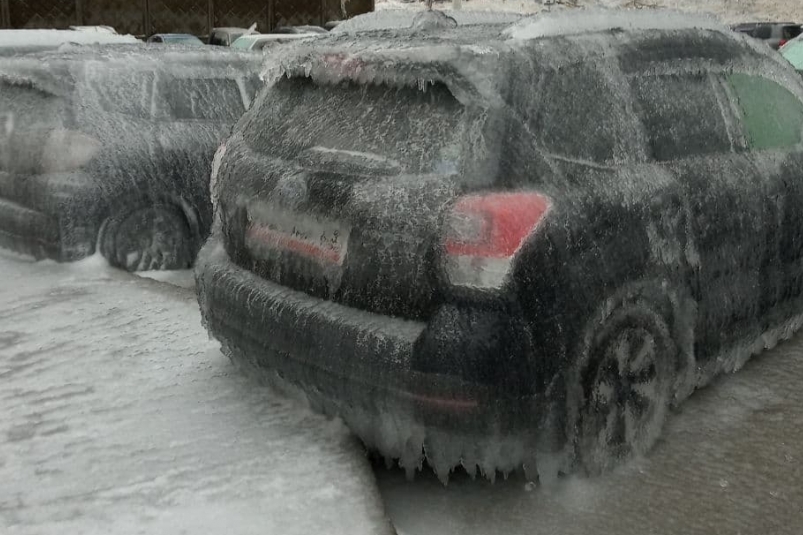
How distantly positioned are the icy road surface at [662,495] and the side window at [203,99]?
12.6 feet

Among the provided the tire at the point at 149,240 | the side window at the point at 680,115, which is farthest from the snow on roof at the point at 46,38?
the side window at the point at 680,115

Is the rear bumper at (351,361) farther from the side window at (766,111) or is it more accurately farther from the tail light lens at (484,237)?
the side window at (766,111)

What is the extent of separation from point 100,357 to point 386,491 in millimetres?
1894

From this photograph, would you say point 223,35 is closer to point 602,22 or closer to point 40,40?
point 40,40

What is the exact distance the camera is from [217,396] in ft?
13.0

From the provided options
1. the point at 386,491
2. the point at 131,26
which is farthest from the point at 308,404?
the point at 131,26

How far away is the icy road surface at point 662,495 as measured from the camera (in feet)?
10.1

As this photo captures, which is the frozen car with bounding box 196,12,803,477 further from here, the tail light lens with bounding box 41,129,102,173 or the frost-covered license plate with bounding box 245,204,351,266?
the tail light lens with bounding box 41,129,102,173

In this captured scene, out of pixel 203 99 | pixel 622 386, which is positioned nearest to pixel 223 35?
pixel 203 99

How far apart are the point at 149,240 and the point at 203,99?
3.73ft

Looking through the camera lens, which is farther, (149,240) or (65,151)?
(149,240)

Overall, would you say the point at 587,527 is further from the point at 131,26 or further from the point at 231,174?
the point at 131,26

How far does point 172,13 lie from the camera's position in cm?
2836

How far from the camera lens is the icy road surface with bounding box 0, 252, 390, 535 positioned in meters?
2.95
